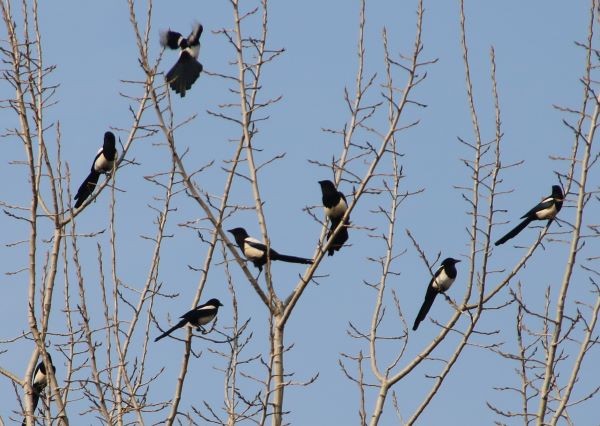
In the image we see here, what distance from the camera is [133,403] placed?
4578 mm

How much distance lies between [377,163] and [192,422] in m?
1.38

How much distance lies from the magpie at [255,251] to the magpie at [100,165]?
3.96 ft

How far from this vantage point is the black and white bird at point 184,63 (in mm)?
7391

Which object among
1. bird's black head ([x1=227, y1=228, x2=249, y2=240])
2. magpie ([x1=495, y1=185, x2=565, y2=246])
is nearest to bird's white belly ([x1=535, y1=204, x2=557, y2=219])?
magpie ([x1=495, y1=185, x2=565, y2=246])

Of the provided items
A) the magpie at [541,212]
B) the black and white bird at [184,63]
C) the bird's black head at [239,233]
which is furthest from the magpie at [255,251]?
the magpie at [541,212]

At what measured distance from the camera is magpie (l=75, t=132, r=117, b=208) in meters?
8.07

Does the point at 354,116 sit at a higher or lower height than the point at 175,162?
higher

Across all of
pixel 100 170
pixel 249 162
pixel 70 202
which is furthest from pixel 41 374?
pixel 249 162

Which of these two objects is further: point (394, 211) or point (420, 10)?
point (394, 211)

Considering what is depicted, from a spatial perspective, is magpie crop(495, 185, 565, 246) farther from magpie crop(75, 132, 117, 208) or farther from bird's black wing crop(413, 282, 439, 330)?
magpie crop(75, 132, 117, 208)

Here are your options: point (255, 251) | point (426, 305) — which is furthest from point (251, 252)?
point (426, 305)

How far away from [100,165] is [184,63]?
119 centimetres

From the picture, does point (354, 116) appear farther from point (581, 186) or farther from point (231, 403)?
point (231, 403)

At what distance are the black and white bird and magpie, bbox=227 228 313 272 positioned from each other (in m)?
1.08
